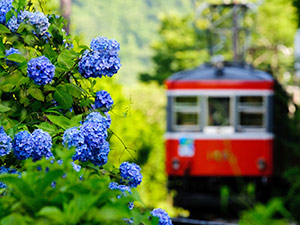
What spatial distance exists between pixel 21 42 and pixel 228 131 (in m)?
10.8

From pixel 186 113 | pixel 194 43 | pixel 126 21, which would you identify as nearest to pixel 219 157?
pixel 186 113

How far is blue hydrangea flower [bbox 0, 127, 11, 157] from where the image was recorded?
2121 mm

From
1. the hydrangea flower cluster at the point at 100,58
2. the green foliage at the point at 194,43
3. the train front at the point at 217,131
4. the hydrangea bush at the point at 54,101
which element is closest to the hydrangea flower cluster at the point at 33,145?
the hydrangea bush at the point at 54,101

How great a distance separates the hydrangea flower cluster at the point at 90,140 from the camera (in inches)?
85.4

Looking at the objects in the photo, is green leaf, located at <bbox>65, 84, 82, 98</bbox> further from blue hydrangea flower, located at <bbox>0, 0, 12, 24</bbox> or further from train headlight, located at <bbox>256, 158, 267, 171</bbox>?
train headlight, located at <bbox>256, 158, 267, 171</bbox>

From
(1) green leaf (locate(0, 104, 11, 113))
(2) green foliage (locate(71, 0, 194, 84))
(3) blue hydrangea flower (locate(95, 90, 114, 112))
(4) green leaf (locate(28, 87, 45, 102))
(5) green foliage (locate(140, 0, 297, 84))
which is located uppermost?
(2) green foliage (locate(71, 0, 194, 84))

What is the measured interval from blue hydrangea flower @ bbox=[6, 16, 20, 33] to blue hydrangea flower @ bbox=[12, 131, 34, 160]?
454 mm

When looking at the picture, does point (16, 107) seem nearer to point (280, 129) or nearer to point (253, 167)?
point (253, 167)

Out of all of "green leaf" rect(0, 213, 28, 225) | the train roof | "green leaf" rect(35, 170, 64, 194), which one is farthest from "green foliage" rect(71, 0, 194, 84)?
"green leaf" rect(0, 213, 28, 225)

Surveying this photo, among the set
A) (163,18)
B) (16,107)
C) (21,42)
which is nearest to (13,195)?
(16,107)

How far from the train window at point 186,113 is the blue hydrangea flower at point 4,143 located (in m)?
10.9

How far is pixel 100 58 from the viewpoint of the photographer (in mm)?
2381

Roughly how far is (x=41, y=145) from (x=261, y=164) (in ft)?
35.8

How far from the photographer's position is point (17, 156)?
2.17 m
